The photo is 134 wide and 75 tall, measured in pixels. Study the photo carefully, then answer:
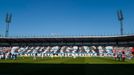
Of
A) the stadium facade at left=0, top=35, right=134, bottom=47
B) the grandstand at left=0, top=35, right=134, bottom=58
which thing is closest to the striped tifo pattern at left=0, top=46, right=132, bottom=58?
the grandstand at left=0, top=35, right=134, bottom=58

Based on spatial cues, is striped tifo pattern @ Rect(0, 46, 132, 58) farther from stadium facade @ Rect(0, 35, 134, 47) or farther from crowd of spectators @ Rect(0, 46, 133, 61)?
stadium facade @ Rect(0, 35, 134, 47)

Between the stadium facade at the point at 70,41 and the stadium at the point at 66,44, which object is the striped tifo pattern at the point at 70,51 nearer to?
the stadium at the point at 66,44

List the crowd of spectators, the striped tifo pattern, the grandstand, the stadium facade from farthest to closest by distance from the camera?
the stadium facade, the grandstand, the striped tifo pattern, the crowd of spectators

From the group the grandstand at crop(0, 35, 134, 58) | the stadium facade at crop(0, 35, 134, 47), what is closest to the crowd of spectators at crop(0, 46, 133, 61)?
the grandstand at crop(0, 35, 134, 58)

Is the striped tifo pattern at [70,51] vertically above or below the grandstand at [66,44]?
below

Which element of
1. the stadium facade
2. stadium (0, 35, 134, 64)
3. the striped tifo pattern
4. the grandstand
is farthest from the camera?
the stadium facade

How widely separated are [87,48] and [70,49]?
5991mm

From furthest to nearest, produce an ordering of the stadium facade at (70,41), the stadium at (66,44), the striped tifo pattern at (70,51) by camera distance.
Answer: the stadium facade at (70,41)
the stadium at (66,44)
the striped tifo pattern at (70,51)

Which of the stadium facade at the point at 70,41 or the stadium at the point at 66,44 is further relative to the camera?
the stadium facade at the point at 70,41

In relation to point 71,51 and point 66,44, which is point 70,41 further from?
point 71,51

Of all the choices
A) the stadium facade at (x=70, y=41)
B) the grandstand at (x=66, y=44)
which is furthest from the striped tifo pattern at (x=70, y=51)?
the stadium facade at (x=70, y=41)

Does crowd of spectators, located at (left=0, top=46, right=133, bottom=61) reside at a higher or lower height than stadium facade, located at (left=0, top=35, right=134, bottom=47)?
lower

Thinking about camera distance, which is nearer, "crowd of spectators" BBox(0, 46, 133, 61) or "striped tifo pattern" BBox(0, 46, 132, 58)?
"crowd of spectators" BBox(0, 46, 133, 61)
